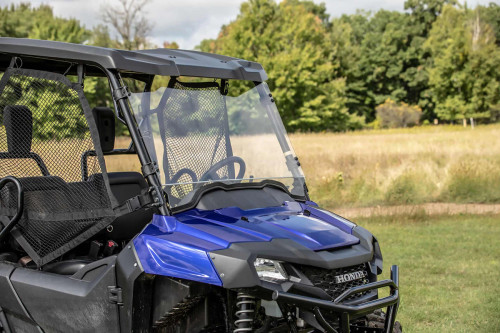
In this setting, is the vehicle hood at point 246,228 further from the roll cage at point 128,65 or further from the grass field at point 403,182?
the grass field at point 403,182

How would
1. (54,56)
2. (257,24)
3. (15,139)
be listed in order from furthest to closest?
(257,24) < (15,139) < (54,56)

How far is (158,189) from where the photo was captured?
10.8 ft

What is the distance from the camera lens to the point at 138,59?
358cm

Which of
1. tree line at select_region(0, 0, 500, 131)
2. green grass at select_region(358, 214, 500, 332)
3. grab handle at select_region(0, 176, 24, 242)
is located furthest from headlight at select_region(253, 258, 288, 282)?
tree line at select_region(0, 0, 500, 131)

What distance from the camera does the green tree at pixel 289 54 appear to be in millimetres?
37125

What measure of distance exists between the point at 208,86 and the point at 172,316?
151cm

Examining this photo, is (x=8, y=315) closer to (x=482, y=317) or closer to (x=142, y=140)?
(x=142, y=140)

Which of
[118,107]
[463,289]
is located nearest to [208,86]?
[118,107]

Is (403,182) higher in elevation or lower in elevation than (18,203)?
lower

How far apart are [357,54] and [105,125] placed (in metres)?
51.5

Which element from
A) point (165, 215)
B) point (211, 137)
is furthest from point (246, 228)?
point (211, 137)

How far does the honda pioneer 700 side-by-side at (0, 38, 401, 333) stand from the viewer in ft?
10.1

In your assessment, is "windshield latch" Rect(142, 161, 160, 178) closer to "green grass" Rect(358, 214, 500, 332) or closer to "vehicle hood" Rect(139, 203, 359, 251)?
"vehicle hood" Rect(139, 203, 359, 251)

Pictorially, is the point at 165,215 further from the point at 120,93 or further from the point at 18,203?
the point at 18,203
